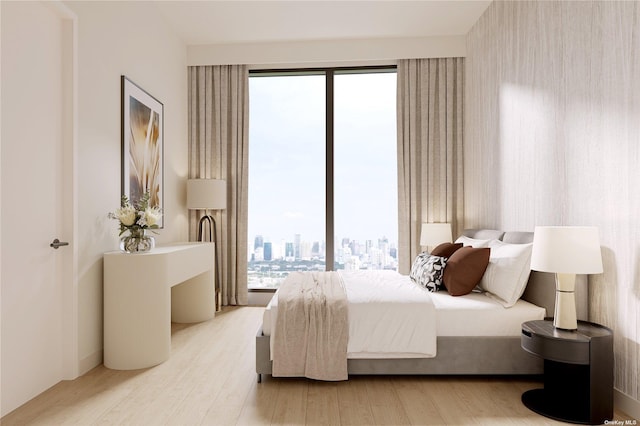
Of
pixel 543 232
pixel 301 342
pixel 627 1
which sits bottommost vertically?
pixel 301 342

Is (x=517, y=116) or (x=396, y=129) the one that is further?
(x=396, y=129)

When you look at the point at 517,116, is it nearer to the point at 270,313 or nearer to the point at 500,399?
the point at 500,399

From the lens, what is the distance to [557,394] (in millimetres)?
2344

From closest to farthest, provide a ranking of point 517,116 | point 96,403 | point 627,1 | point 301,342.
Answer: point 627,1 → point 96,403 → point 301,342 → point 517,116

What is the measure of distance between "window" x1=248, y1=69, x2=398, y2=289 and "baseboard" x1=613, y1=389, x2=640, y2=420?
8.92 feet

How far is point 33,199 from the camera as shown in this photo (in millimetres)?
2420

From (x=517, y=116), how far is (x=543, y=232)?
1.48 meters

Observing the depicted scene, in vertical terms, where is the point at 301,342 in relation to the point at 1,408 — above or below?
above

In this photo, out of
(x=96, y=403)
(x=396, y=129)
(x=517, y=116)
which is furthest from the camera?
(x=396, y=129)

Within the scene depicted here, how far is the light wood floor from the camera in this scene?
2158mm

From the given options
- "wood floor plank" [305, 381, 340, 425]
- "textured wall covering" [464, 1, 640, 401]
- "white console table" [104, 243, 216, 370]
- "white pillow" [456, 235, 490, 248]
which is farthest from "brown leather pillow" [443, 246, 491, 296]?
"white console table" [104, 243, 216, 370]

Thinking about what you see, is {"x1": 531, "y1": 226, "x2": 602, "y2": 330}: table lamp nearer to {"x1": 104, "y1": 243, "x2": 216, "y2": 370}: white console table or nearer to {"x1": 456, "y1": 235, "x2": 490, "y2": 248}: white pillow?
{"x1": 456, "y1": 235, "x2": 490, "y2": 248}: white pillow

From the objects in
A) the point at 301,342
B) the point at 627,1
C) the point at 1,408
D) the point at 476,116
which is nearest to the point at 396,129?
the point at 476,116

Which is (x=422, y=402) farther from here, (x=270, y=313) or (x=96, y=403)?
(x=96, y=403)
